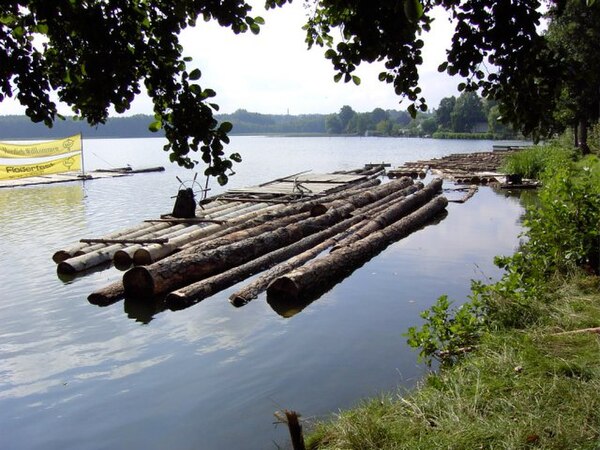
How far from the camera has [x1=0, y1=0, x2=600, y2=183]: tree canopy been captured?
335cm

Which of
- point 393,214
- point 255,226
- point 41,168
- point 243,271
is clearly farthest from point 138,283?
point 41,168

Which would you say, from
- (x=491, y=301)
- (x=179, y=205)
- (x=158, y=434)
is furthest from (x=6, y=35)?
(x=179, y=205)

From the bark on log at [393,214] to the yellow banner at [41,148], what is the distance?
Answer: 25.4 m

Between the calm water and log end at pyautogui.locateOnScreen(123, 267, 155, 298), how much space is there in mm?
301

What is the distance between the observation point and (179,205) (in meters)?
16.5

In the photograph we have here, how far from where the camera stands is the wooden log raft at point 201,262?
33.6ft

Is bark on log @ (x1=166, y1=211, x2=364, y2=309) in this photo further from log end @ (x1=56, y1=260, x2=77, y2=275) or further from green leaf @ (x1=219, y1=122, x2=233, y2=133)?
green leaf @ (x1=219, y1=122, x2=233, y2=133)

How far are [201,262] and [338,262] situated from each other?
2902mm

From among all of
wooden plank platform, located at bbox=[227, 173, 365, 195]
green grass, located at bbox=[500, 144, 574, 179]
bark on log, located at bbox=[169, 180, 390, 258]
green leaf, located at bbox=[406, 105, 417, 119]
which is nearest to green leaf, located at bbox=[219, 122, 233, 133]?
green leaf, located at bbox=[406, 105, 417, 119]

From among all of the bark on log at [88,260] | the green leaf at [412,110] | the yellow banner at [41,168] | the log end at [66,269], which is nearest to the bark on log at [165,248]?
the bark on log at [88,260]

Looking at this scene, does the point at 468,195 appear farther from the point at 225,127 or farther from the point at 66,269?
the point at 225,127

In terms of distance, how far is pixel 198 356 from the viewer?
7.80 metres

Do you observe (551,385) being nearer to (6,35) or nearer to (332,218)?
(6,35)

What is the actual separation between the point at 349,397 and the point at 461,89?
4.00 metres
